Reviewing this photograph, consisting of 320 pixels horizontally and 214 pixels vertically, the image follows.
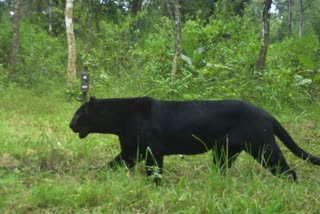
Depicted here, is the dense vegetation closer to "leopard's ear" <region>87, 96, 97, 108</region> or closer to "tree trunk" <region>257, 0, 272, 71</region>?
"tree trunk" <region>257, 0, 272, 71</region>

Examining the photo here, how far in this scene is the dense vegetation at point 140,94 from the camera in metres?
4.11

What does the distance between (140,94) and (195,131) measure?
5.73m

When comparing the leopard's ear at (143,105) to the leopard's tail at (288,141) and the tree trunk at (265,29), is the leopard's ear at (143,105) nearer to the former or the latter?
the leopard's tail at (288,141)

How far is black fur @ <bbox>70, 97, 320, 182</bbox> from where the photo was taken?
17.4 ft

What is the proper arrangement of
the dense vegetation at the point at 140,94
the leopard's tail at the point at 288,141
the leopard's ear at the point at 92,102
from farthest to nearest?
the leopard's ear at the point at 92,102 → the leopard's tail at the point at 288,141 → the dense vegetation at the point at 140,94

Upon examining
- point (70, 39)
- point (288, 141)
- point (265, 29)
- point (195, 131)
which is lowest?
point (288, 141)

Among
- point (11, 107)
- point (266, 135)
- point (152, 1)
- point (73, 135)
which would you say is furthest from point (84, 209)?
point (152, 1)

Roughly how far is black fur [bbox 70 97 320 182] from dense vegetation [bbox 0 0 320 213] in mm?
224

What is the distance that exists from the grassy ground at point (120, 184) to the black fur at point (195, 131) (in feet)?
0.73

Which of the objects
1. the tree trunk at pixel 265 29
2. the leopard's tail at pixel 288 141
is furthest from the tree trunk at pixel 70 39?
the leopard's tail at pixel 288 141

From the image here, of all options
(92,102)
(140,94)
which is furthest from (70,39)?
(92,102)

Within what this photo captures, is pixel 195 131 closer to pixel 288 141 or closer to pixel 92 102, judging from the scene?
pixel 288 141

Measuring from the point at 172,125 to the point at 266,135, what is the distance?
990mm

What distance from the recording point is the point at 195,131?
5.41 metres
